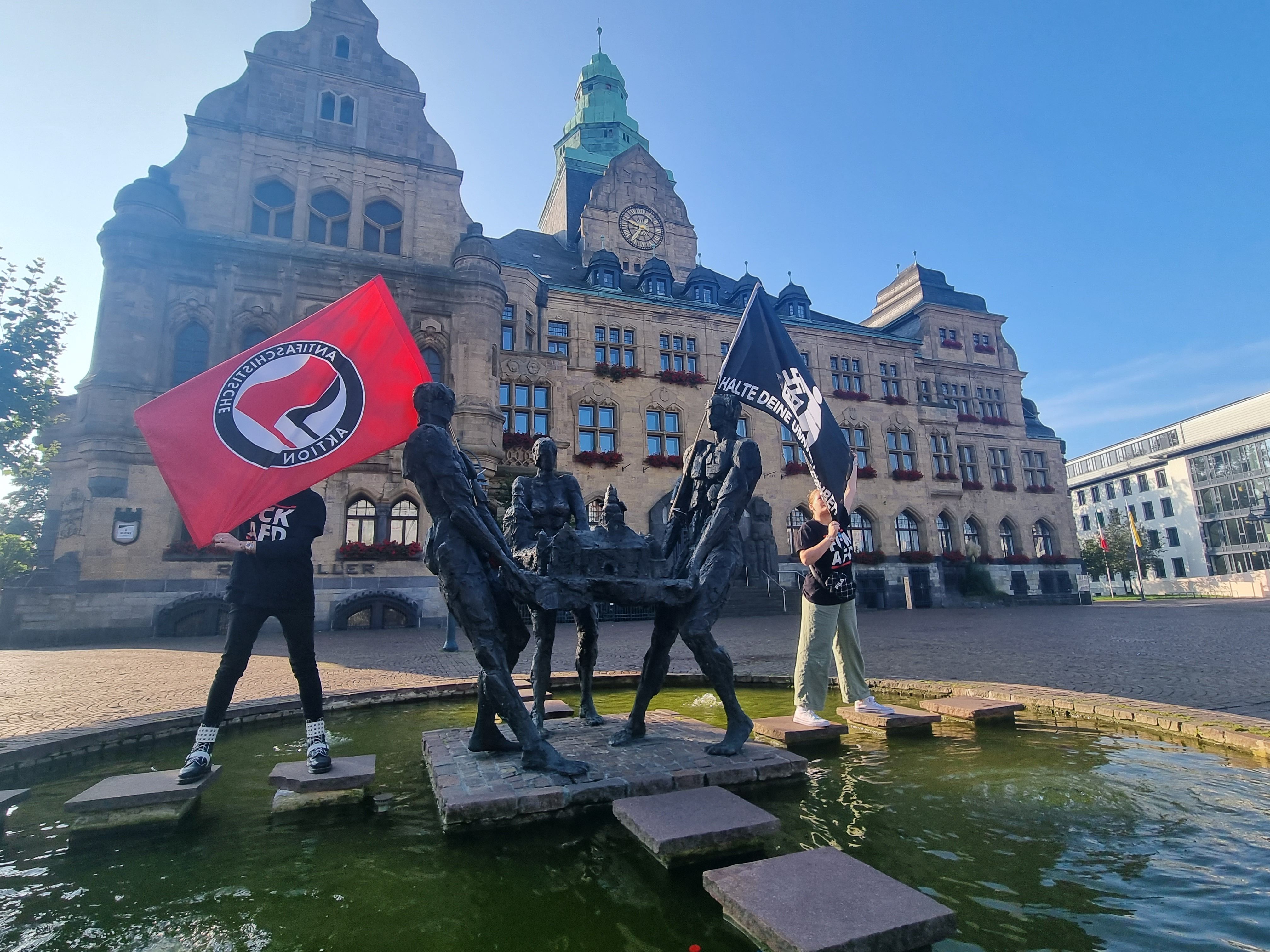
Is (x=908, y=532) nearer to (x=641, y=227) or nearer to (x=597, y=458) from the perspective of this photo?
(x=597, y=458)

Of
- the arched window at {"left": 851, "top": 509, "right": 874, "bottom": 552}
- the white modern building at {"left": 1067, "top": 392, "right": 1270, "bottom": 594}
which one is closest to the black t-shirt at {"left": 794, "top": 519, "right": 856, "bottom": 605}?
the arched window at {"left": 851, "top": 509, "right": 874, "bottom": 552}

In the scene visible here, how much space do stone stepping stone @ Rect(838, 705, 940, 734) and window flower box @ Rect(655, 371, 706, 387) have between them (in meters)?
22.7

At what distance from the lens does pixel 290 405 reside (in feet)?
16.3

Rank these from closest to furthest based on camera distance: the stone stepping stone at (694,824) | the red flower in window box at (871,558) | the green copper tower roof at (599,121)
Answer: the stone stepping stone at (694,824) < the red flower in window box at (871,558) < the green copper tower roof at (599,121)

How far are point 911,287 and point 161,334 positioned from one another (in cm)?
3710

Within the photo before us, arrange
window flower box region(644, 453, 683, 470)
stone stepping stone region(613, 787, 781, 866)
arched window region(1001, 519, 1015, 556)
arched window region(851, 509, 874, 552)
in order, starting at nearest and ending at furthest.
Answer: stone stepping stone region(613, 787, 781, 866) → window flower box region(644, 453, 683, 470) → arched window region(851, 509, 874, 552) → arched window region(1001, 519, 1015, 556)

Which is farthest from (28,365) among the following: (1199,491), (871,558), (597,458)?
(1199,491)

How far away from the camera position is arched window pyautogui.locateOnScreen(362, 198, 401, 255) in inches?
853

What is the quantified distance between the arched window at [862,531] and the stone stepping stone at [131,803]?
2832 cm

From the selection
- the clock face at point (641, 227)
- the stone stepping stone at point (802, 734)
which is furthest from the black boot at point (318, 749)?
the clock face at point (641, 227)

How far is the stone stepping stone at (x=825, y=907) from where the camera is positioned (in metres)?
1.80

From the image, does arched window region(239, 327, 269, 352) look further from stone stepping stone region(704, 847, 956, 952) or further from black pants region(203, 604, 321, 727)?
stone stepping stone region(704, 847, 956, 952)

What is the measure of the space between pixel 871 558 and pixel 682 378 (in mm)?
12212

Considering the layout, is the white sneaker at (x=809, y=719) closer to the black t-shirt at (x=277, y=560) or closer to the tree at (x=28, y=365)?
the black t-shirt at (x=277, y=560)
